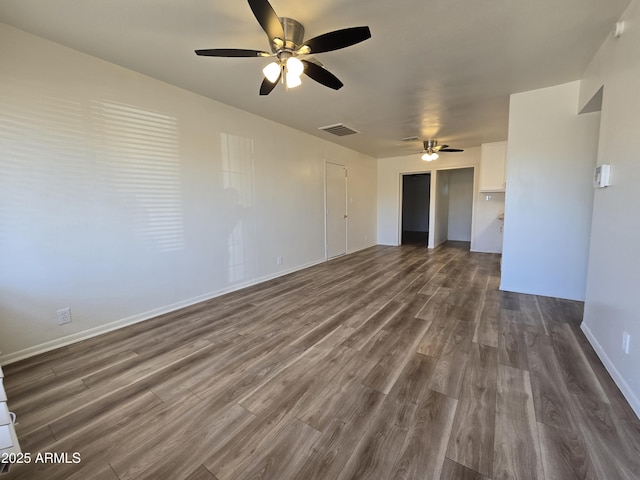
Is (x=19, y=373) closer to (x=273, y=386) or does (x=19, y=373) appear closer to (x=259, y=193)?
(x=273, y=386)

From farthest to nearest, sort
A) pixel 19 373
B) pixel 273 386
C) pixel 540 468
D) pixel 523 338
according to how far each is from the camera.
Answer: pixel 523 338 → pixel 19 373 → pixel 273 386 → pixel 540 468

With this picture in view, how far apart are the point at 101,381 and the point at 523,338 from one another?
349 centimetres

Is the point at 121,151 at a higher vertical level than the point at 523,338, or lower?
higher

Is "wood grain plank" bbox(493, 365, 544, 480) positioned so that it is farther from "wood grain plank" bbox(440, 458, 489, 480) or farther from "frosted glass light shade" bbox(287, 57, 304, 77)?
"frosted glass light shade" bbox(287, 57, 304, 77)

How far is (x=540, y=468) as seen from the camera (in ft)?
4.20

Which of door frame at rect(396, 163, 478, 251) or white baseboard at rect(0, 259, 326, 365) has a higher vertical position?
door frame at rect(396, 163, 478, 251)

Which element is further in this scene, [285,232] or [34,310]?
[285,232]

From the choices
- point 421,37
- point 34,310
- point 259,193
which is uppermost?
point 421,37

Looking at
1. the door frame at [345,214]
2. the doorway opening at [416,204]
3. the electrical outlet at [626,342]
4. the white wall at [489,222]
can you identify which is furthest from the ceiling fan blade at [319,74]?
the doorway opening at [416,204]

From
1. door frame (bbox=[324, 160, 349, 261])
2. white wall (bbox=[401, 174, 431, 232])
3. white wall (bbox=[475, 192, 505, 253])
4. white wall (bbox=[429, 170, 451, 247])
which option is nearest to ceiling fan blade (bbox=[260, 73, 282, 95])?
door frame (bbox=[324, 160, 349, 261])

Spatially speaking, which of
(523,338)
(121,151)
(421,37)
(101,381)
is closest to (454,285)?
(523,338)

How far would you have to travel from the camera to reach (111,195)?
2691 millimetres

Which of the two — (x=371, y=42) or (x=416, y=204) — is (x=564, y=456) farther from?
(x=416, y=204)

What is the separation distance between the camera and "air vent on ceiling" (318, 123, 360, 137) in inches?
183
